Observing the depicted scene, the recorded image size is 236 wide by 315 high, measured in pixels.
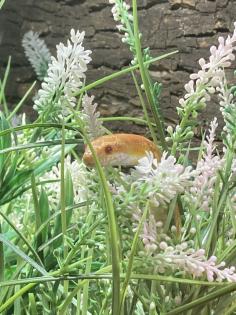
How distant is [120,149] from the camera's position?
0.40m

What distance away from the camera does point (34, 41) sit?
0.86 meters

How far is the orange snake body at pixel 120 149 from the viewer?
0.39 meters

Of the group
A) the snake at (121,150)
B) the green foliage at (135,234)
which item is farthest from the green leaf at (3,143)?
the snake at (121,150)

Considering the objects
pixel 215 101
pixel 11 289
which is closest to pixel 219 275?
pixel 11 289

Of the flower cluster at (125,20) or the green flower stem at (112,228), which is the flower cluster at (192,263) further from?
the flower cluster at (125,20)

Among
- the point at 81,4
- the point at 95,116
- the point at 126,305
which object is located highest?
the point at 81,4

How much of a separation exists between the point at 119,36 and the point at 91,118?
1624 mm

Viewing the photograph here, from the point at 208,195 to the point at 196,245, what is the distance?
0.03m

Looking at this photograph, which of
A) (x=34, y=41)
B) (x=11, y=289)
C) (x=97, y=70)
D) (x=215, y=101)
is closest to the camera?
(x=11, y=289)

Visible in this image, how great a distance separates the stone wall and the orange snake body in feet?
4.01

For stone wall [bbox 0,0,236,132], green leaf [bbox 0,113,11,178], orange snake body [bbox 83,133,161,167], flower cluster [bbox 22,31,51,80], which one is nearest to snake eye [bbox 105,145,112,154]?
orange snake body [bbox 83,133,161,167]

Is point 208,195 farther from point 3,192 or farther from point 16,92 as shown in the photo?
point 16,92

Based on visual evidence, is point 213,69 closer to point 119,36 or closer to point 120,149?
point 120,149

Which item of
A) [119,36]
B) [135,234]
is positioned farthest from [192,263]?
[119,36]
